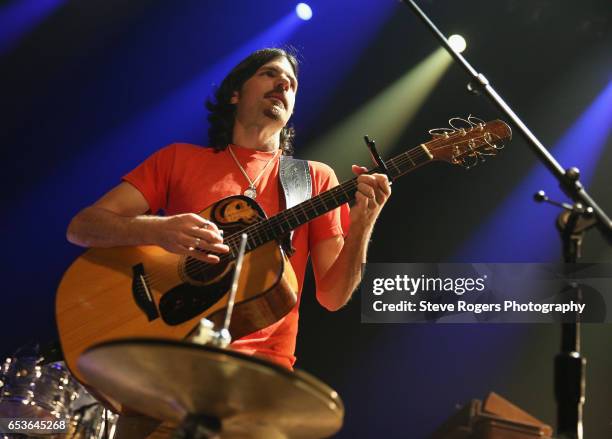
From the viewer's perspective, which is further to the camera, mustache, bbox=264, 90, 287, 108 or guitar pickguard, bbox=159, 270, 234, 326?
mustache, bbox=264, 90, 287, 108

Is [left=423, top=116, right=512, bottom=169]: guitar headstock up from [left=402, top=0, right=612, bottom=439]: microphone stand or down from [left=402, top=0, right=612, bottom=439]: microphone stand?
up

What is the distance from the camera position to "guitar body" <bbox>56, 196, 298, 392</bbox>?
2.42m

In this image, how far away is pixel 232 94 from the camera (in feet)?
12.6

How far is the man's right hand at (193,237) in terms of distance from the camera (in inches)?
97.8

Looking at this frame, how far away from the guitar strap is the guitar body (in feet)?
1.11

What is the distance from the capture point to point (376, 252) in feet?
17.0

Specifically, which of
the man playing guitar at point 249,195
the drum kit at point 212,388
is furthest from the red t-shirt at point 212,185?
the drum kit at point 212,388

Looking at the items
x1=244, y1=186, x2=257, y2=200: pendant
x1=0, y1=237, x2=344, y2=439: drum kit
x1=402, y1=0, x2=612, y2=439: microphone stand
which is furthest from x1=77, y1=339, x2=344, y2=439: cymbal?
x1=244, y1=186, x2=257, y2=200: pendant

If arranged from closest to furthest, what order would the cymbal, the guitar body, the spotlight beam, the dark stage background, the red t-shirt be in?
the cymbal < the guitar body < the red t-shirt < the dark stage background < the spotlight beam

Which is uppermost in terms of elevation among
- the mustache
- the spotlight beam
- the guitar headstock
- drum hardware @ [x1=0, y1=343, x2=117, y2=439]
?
the spotlight beam

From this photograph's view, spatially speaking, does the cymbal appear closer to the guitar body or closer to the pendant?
the guitar body

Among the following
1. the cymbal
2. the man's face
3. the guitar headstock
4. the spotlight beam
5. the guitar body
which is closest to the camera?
the cymbal

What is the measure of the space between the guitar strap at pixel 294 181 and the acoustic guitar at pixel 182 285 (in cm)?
17

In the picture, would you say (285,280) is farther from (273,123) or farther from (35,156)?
(35,156)
